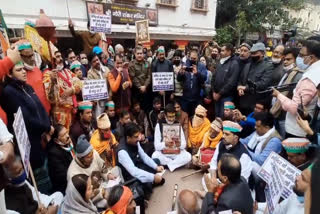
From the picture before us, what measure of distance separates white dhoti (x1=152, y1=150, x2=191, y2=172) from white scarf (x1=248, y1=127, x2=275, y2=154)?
3.26 ft

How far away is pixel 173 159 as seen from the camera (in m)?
4.00

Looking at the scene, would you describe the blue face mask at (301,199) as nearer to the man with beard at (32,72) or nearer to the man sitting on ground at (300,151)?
the man sitting on ground at (300,151)

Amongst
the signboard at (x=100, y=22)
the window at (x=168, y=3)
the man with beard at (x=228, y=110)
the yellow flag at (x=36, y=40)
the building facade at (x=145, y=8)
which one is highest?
the window at (x=168, y=3)

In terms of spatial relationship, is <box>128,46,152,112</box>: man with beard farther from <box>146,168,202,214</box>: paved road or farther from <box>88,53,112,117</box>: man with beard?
<box>146,168,202,214</box>: paved road

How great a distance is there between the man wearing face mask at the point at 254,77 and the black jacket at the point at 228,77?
13 centimetres

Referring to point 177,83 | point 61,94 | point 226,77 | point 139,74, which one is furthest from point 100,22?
point 226,77

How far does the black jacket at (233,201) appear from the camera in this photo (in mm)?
2078

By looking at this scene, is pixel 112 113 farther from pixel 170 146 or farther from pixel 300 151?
pixel 300 151

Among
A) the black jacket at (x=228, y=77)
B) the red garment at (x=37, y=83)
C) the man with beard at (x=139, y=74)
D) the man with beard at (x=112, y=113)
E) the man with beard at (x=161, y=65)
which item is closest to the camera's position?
the red garment at (x=37, y=83)

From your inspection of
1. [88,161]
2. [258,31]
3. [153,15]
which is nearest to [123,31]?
[153,15]

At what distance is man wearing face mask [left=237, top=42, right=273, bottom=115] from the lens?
419cm

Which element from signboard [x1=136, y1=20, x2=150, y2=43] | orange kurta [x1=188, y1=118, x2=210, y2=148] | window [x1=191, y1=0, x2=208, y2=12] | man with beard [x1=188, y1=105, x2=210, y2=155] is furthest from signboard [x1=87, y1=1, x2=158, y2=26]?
orange kurta [x1=188, y1=118, x2=210, y2=148]

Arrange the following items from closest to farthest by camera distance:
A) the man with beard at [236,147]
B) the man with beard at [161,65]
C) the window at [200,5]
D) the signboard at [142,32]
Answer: the man with beard at [236,147] < the man with beard at [161,65] < the signboard at [142,32] < the window at [200,5]

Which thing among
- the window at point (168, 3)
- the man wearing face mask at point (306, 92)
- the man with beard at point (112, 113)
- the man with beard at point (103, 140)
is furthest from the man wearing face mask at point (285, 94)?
the window at point (168, 3)
